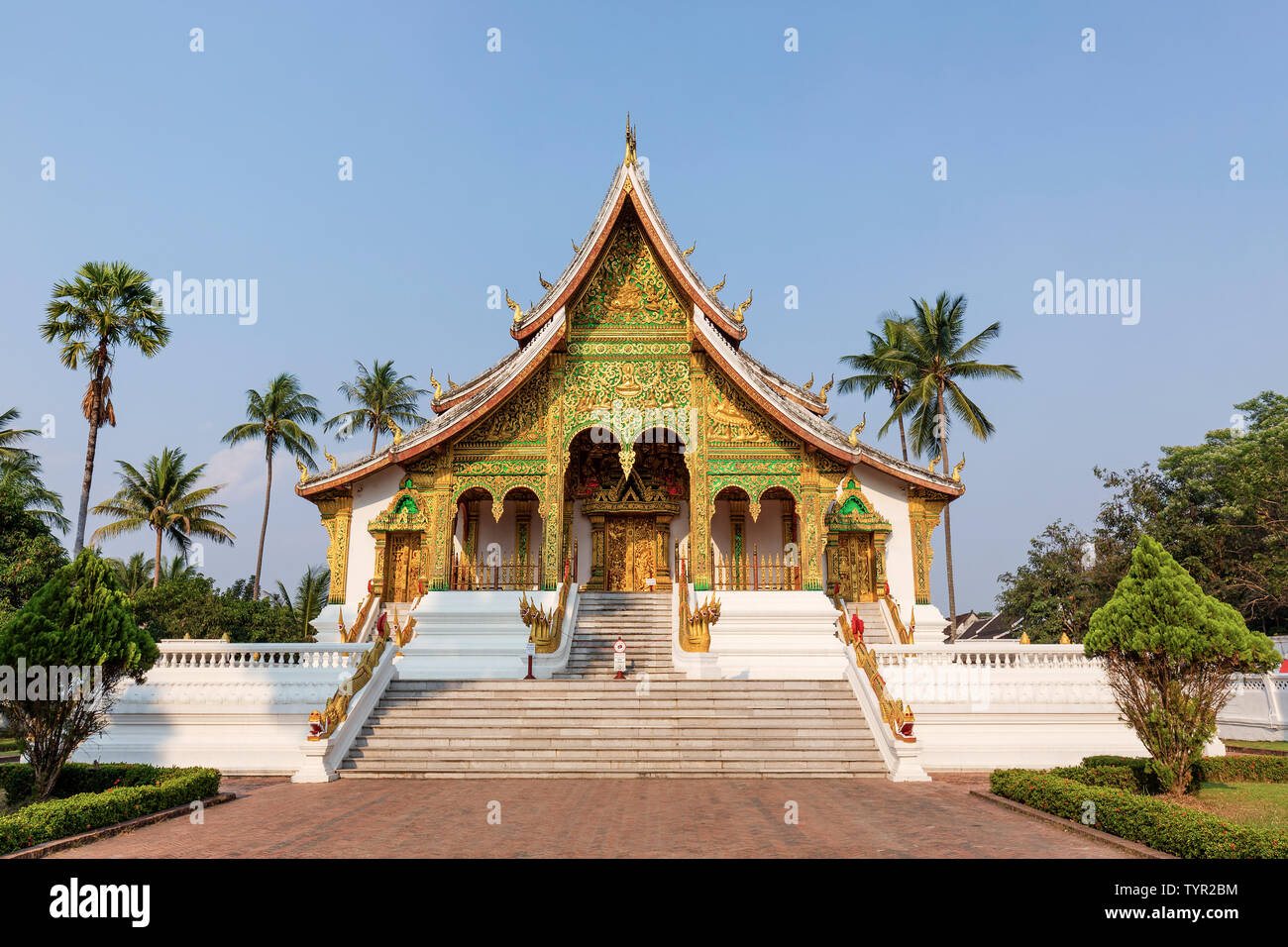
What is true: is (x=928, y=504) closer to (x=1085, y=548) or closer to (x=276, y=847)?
(x=1085, y=548)

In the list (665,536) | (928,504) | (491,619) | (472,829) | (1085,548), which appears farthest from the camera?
(1085,548)

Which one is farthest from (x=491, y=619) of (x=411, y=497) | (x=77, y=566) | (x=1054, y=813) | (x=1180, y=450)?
(x=1180, y=450)

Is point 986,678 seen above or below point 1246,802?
above

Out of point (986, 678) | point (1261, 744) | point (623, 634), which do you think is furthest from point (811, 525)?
point (1261, 744)

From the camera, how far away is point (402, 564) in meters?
20.3

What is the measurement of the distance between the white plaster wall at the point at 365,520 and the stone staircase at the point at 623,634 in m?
5.50

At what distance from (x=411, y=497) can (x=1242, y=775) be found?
16515 millimetres

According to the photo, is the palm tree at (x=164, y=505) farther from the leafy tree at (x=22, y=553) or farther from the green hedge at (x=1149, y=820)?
the green hedge at (x=1149, y=820)

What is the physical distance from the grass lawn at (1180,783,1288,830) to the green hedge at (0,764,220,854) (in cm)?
1054

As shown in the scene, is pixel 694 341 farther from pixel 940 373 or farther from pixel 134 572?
pixel 134 572

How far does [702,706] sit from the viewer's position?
1314cm

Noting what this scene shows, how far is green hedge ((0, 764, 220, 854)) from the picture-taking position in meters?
6.70

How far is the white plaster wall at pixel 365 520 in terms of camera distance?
792 inches

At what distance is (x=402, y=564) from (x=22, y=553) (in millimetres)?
10696
